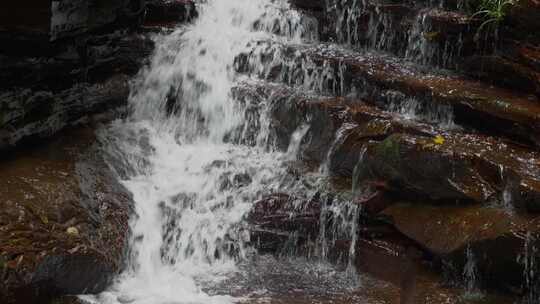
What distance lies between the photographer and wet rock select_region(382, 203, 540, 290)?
20.5 feet

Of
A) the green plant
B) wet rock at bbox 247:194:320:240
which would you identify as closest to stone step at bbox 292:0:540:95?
the green plant

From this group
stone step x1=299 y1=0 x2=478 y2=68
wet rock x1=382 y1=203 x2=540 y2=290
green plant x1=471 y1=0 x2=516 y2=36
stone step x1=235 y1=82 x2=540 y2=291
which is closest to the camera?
wet rock x1=382 y1=203 x2=540 y2=290

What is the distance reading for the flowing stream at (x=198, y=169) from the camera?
676 cm

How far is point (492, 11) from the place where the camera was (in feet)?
28.7

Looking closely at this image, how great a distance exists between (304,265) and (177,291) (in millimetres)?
1679


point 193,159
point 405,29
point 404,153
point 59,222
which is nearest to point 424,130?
point 404,153

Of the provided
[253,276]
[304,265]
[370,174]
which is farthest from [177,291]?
[370,174]

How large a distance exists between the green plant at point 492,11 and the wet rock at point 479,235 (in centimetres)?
339

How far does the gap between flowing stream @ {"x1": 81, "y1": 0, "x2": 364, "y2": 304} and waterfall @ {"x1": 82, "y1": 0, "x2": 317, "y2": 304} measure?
15 millimetres

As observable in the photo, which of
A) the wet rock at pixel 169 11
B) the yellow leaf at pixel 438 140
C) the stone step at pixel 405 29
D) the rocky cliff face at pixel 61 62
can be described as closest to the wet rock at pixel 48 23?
the rocky cliff face at pixel 61 62

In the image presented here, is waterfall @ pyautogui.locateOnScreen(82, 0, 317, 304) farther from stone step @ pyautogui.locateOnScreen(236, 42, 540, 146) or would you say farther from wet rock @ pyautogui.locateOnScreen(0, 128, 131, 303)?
stone step @ pyautogui.locateOnScreen(236, 42, 540, 146)

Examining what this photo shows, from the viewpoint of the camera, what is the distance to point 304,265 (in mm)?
7238

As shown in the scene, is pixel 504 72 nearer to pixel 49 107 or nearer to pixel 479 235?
pixel 479 235

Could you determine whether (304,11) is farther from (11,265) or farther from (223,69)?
(11,265)
